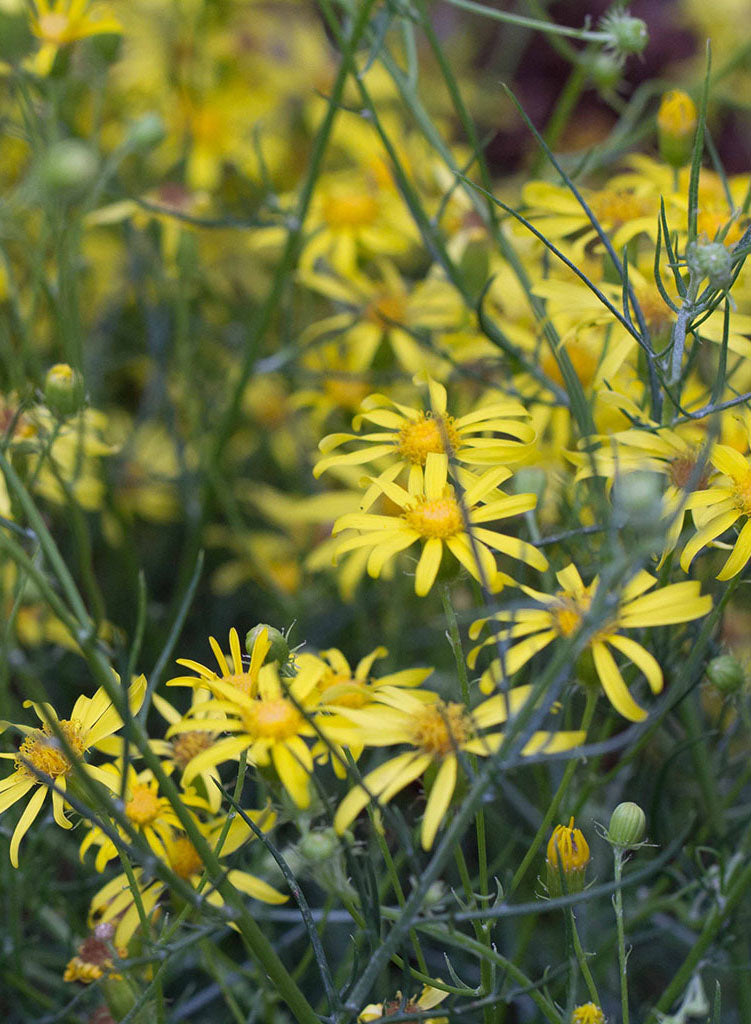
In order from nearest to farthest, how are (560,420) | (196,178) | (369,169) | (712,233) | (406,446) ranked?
1. (406,446)
2. (712,233)
3. (560,420)
4. (369,169)
5. (196,178)

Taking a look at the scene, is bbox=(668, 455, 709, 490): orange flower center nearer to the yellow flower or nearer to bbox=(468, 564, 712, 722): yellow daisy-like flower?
bbox=(468, 564, 712, 722): yellow daisy-like flower

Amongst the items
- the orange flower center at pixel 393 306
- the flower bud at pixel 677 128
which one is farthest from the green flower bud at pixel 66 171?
the orange flower center at pixel 393 306

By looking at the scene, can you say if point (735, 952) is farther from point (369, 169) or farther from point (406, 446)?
point (369, 169)

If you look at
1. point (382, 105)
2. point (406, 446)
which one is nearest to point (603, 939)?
point (406, 446)

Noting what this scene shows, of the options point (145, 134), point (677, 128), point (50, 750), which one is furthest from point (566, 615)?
point (145, 134)

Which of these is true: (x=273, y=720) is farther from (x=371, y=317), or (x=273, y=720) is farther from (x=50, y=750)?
(x=371, y=317)

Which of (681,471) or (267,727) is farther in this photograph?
(681,471)
